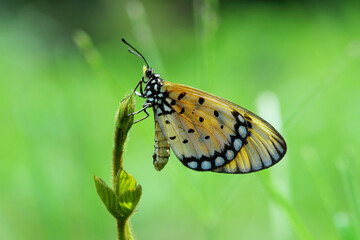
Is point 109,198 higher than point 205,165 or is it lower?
lower

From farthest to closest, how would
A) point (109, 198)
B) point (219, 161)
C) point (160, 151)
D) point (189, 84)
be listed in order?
point (189, 84) → point (219, 161) → point (160, 151) → point (109, 198)

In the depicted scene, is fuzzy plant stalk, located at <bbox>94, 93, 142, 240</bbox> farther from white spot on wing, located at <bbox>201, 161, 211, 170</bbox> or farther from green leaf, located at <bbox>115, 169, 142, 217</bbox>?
white spot on wing, located at <bbox>201, 161, 211, 170</bbox>

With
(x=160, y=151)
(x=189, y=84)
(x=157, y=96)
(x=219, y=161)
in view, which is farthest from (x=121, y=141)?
(x=189, y=84)

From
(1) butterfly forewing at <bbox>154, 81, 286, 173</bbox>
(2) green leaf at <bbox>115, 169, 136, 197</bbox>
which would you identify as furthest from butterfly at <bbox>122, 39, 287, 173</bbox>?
(2) green leaf at <bbox>115, 169, 136, 197</bbox>

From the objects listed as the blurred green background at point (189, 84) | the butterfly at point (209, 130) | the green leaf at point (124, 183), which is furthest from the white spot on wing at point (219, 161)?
the green leaf at point (124, 183)

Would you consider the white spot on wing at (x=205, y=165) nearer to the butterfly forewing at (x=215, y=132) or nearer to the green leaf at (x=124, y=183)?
the butterfly forewing at (x=215, y=132)

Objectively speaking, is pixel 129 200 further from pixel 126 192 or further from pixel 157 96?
pixel 157 96

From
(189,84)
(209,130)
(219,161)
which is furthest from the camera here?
(189,84)

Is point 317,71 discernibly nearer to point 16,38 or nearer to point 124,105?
point 16,38
